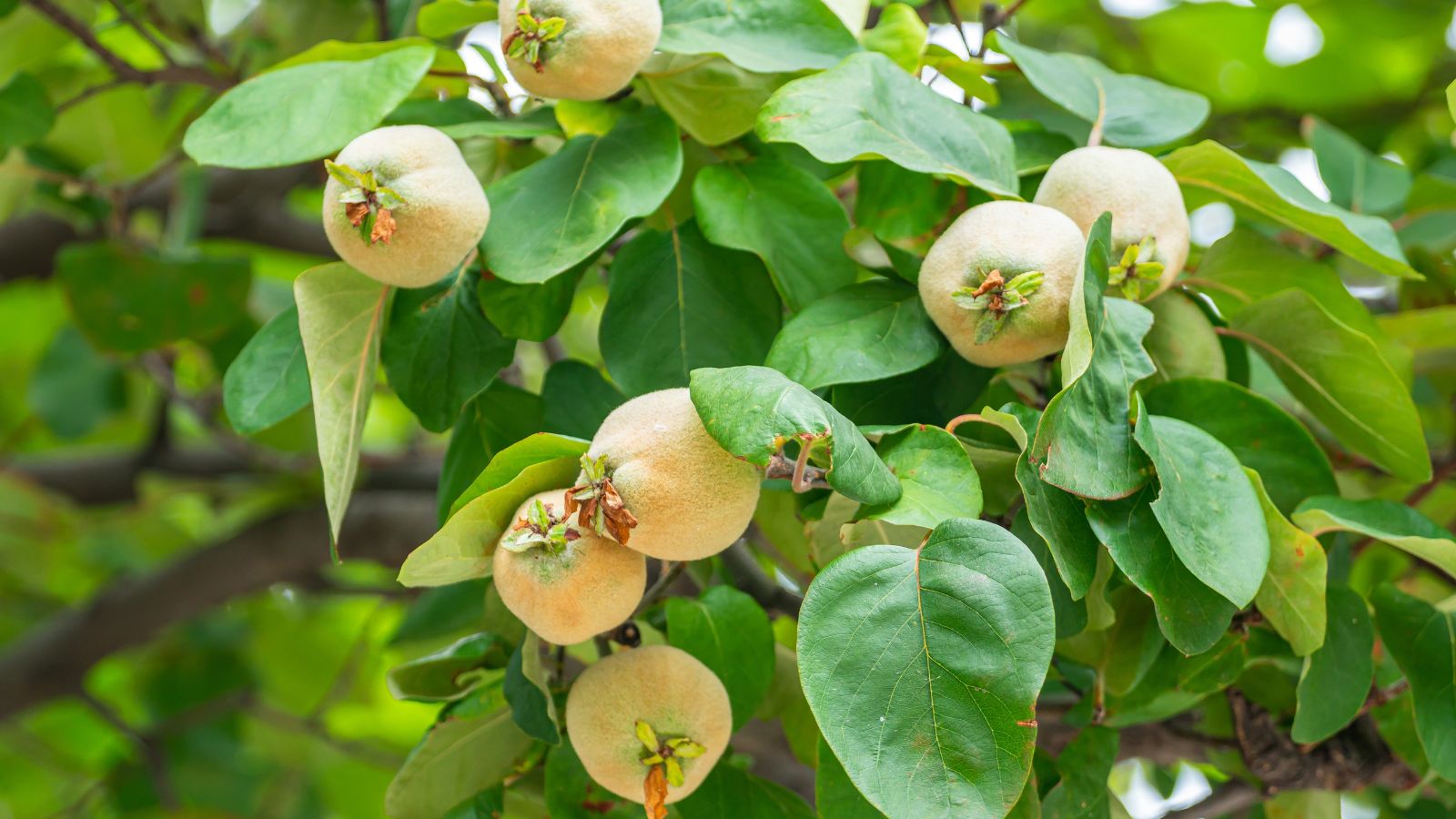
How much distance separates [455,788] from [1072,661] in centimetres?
28

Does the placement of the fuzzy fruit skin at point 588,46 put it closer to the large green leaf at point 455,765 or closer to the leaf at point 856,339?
the leaf at point 856,339

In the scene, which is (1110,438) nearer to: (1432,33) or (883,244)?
(883,244)

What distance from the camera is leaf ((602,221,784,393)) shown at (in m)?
0.50

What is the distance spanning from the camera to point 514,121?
0.56 m

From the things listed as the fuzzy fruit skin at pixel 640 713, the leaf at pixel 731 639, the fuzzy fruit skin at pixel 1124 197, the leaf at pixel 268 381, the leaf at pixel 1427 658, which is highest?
the fuzzy fruit skin at pixel 1124 197

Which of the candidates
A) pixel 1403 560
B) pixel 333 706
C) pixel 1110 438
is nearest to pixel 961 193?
pixel 1110 438

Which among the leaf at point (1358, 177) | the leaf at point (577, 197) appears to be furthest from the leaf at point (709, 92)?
the leaf at point (1358, 177)

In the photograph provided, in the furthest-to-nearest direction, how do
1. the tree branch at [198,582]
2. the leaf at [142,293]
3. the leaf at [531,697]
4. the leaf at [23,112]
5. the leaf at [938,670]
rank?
the tree branch at [198,582], the leaf at [142,293], the leaf at [23,112], the leaf at [531,697], the leaf at [938,670]

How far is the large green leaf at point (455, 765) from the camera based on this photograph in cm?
52

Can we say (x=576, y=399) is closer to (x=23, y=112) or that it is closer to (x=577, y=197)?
(x=577, y=197)

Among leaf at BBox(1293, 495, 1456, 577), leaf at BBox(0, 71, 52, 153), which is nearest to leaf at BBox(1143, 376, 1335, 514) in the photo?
leaf at BBox(1293, 495, 1456, 577)

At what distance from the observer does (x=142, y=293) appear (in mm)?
927

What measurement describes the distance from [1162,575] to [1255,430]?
107 mm

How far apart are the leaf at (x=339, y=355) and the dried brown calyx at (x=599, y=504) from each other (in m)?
0.10
